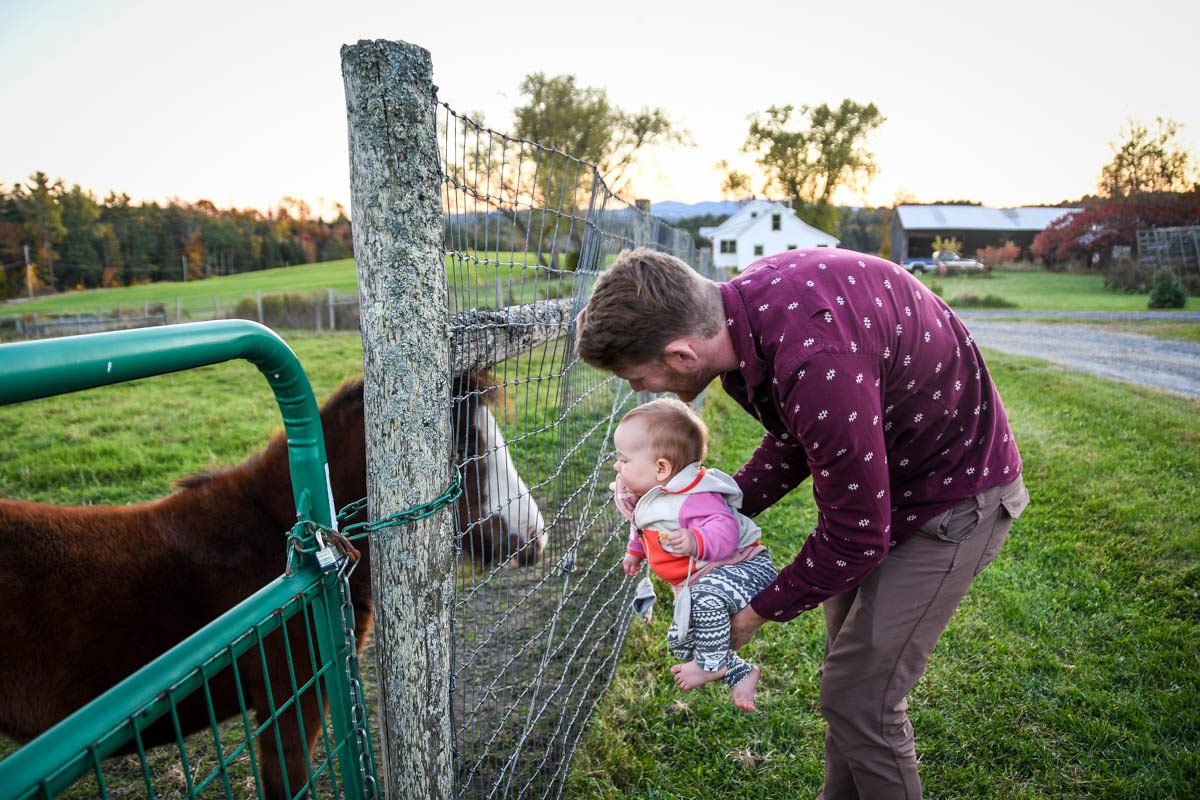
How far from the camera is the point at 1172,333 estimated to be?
46.0ft

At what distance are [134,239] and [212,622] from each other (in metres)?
58.1

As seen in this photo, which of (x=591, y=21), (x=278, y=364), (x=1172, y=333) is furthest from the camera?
(x=1172, y=333)

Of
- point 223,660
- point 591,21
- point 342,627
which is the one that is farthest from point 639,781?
point 591,21

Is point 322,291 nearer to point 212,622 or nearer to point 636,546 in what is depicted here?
point 636,546

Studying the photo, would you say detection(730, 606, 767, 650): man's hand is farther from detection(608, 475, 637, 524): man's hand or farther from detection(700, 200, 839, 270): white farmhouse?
detection(700, 200, 839, 270): white farmhouse

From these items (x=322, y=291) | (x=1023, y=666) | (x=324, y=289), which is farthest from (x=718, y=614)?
(x=324, y=289)

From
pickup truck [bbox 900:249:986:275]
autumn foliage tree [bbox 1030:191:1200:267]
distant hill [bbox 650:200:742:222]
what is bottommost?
pickup truck [bbox 900:249:986:275]

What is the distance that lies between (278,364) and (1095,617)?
447 centimetres

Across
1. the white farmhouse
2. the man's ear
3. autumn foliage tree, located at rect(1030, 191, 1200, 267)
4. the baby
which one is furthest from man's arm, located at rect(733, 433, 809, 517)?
the white farmhouse

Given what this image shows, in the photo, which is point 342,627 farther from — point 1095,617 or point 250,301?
point 250,301

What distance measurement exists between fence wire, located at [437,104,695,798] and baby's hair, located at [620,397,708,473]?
361 millimetres

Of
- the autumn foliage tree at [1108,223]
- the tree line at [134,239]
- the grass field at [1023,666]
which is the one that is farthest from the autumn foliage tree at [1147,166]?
the tree line at [134,239]

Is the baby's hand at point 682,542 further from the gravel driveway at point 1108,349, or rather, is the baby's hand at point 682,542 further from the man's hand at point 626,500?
the gravel driveway at point 1108,349

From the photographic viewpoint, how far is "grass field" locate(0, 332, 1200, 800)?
2.79 meters
